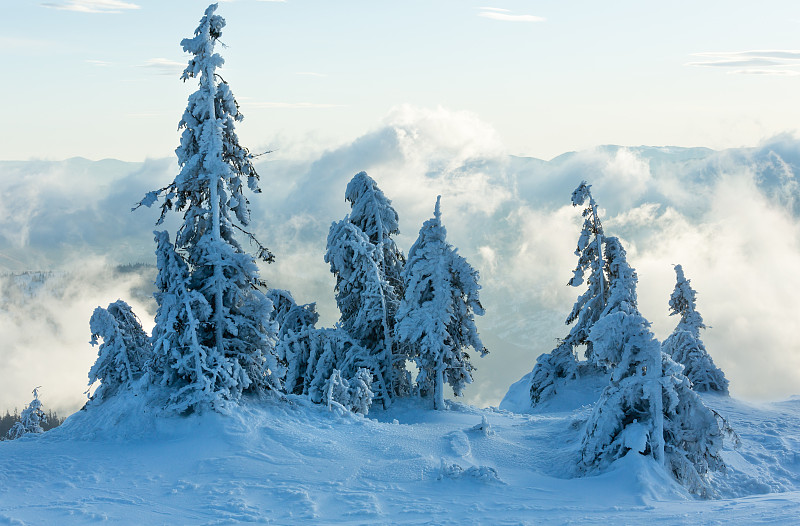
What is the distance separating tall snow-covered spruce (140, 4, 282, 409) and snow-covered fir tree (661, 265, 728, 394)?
21842mm

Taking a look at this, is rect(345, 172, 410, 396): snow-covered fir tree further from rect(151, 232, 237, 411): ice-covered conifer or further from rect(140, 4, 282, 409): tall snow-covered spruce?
rect(151, 232, 237, 411): ice-covered conifer

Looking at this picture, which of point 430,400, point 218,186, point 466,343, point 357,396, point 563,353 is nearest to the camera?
point 218,186

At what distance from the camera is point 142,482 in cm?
A: 1862

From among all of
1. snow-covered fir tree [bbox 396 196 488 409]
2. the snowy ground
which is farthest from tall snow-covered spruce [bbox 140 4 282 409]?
snow-covered fir tree [bbox 396 196 488 409]

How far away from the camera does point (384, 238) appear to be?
37.0 meters

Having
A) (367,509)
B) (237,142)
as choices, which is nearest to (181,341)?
(237,142)

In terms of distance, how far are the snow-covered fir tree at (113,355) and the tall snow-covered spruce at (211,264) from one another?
2.07m

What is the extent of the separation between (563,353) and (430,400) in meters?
9.69

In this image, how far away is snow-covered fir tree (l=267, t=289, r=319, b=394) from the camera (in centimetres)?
3522

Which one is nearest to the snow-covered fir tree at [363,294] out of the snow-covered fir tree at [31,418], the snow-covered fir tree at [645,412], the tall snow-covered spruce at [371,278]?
the tall snow-covered spruce at [371,278]

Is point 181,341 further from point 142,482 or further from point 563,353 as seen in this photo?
point 563,353

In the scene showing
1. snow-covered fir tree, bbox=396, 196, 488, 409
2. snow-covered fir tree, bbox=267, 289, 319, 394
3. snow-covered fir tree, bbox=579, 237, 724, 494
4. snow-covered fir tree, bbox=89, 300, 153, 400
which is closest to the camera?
snow-covered fir tree, bbox=579, 237, 724, 494

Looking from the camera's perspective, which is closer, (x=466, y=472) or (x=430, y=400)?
(x=466, y=472)

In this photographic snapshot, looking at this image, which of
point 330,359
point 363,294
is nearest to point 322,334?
point 330,359
